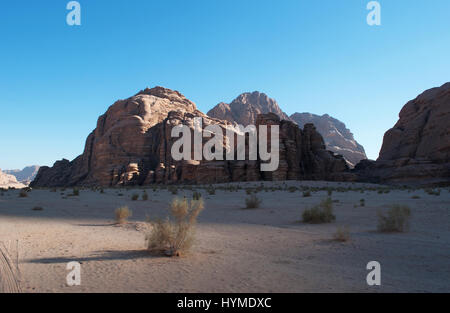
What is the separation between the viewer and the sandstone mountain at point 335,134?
114 metres

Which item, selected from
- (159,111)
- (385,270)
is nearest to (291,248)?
(385,270)

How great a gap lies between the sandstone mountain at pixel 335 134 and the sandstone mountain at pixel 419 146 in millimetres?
50482

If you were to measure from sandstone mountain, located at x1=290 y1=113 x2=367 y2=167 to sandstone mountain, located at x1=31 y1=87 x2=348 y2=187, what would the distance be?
2319 inches

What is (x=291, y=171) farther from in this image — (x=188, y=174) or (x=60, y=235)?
(x=60, y=235)

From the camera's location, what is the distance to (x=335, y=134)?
464ft

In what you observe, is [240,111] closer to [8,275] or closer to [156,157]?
[156,157]

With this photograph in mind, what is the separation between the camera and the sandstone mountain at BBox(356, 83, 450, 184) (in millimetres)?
41906

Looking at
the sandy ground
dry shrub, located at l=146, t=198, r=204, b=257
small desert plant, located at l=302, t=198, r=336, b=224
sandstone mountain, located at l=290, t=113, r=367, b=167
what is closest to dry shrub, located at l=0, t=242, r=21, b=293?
the sandy ground

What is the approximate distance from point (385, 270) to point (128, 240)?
5266 mm

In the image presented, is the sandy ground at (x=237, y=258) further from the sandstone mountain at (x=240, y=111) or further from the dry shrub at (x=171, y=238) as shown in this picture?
the sandstone mountain at (x=240, y=111)

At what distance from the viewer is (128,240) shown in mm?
6766

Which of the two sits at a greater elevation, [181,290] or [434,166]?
[434,166]

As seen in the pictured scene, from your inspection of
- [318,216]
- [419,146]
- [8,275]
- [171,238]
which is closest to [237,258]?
[171,238]

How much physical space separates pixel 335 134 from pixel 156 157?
107 metres
